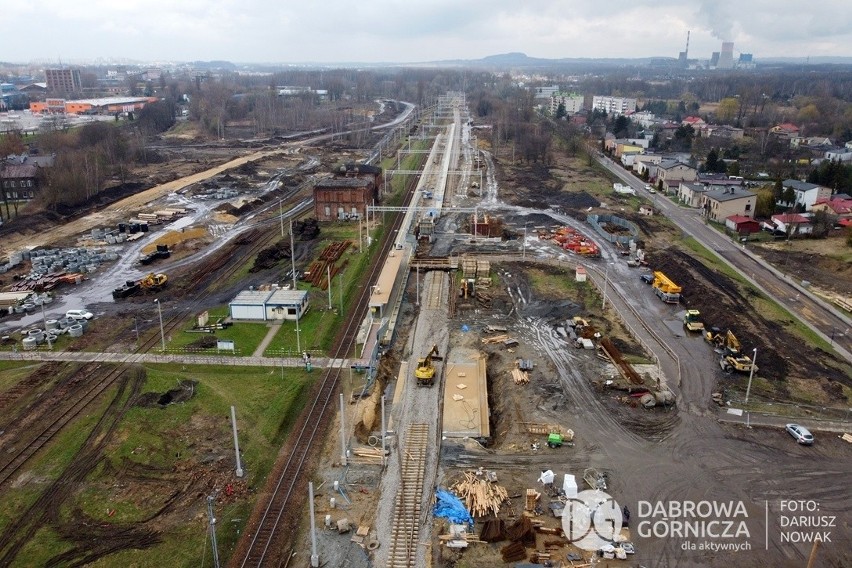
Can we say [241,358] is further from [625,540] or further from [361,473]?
[625,540]

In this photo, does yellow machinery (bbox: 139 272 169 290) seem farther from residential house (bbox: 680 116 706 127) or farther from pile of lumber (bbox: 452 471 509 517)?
residential house (bbox: 680 116 706 127)

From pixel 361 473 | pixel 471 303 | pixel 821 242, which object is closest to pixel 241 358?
pixel 361 473

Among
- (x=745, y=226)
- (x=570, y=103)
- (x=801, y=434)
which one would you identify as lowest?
(x=801, y=434)

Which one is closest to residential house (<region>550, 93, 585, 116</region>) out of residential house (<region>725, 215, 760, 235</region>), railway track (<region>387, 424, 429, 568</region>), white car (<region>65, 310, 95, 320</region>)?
residential house (<region>725, 215, 760, 235</region>)

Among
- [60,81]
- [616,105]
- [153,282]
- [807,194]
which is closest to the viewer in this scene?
[153,282]

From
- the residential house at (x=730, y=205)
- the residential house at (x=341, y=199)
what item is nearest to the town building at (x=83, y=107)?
the residential house at (x=341, y=199)

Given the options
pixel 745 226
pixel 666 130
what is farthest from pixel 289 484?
pixel 666 130

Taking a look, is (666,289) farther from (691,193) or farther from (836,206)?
(836,206)
